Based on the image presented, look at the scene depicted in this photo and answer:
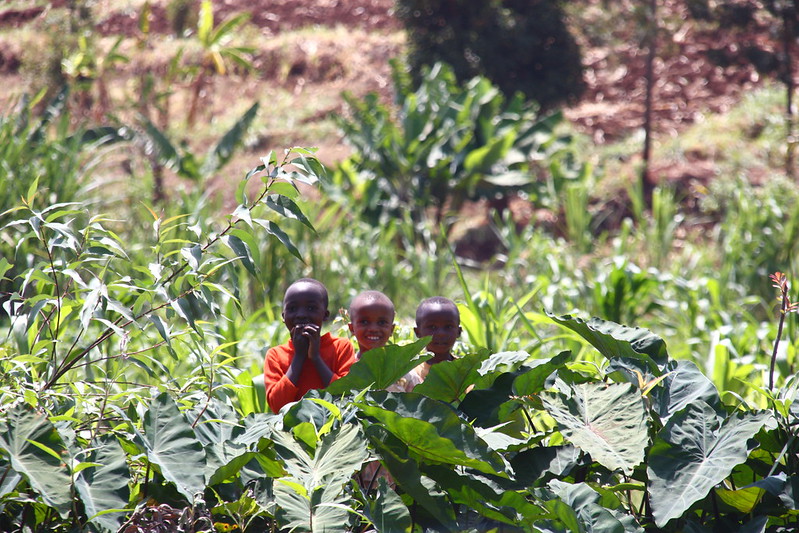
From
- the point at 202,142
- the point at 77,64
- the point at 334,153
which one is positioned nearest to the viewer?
the point at 77,64

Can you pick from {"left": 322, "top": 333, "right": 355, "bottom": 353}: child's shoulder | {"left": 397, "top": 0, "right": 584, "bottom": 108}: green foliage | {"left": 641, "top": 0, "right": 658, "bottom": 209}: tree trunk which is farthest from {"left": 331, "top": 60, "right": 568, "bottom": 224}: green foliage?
{"left": 322, "top": 333, "right": 355, "bottom": 353}: child's shoulder

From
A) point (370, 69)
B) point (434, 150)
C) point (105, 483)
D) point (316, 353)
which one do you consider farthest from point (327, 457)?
point (370, 69)

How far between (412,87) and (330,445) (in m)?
12.2

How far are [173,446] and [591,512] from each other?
82cm

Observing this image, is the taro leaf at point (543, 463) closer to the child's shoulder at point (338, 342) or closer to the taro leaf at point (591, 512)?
the taro leaf at point (591, 512)

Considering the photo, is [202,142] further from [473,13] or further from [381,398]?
[381,398]

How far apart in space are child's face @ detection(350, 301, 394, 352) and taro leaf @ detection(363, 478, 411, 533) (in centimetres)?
102

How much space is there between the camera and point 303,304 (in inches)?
99.3

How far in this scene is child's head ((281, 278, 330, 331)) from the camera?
2.52 m

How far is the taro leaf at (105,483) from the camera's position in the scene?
1.55 metres

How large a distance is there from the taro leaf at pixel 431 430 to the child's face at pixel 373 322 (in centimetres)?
84

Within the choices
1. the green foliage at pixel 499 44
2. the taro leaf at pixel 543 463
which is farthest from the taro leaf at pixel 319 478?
the green foliage at pixel 499 44

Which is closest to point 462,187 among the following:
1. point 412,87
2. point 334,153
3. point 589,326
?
point 412,87

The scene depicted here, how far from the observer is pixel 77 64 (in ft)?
38.8
